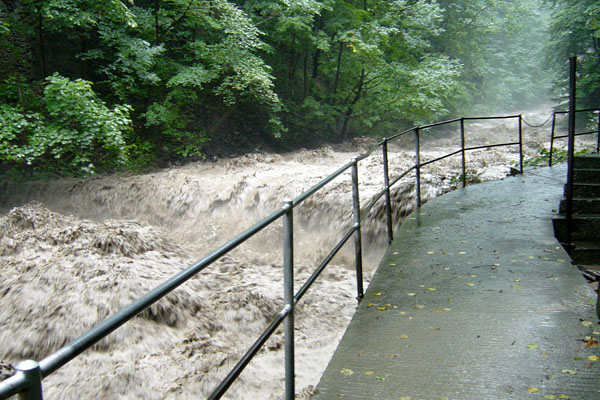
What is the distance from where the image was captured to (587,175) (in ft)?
19.1

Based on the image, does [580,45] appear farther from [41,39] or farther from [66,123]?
[66,123]

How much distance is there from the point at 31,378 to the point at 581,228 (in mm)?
5685

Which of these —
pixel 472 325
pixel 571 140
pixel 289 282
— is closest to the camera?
pixel 289 282

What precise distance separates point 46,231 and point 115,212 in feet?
10.5

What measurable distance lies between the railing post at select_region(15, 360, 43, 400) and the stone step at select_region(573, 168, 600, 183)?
6.23 metres

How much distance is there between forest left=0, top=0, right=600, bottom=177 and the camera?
1082 cm

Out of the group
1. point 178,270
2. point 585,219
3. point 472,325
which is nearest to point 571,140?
point 585,219

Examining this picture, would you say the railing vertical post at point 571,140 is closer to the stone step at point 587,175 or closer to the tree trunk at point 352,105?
the stone step at point 587,175

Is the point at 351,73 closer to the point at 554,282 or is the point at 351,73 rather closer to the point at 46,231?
the point at 46,231

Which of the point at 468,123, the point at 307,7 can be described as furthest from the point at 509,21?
the point at 307,7

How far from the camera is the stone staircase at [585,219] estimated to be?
204 inches

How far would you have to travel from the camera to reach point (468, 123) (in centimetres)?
3056

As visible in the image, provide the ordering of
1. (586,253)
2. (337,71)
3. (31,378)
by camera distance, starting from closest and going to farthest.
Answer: (31,378) < (586,253) < (337,71)

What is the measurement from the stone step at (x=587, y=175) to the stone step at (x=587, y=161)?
131 mm
